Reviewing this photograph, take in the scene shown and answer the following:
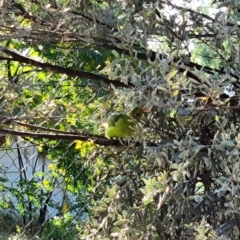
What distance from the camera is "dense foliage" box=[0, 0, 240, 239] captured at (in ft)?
2.08

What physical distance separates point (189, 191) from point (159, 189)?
9cm

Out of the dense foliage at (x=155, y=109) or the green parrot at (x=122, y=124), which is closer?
the dense foliage at (x=155, y=109)

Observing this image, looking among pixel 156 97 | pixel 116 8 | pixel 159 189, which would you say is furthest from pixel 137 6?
pixel 159 189

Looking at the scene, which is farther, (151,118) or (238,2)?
(151,118)

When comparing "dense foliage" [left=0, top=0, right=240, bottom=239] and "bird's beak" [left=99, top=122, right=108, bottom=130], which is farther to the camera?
"bird's beak" [left=99, top=122, right=108, bottom=130]

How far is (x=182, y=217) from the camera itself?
72cm

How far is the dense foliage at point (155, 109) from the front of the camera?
633mm

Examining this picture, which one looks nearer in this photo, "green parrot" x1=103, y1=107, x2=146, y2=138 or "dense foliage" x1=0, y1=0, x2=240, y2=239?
"dense foliage" x1=0, y1=0, x2=240, y2=239

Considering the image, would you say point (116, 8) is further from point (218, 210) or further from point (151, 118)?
point (218, 210)

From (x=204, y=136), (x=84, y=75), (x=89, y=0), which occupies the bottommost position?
(x=204, y=136)

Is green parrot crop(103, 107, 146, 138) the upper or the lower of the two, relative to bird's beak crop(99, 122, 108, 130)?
lower

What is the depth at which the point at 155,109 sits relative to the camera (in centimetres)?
74

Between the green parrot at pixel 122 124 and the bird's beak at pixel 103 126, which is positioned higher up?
the bird's beak at pixel 103 126

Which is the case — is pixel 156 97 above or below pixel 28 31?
below
